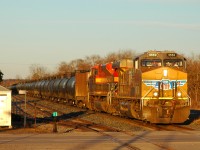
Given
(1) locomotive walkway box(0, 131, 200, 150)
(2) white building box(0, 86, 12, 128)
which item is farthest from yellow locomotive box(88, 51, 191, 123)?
(2) white building box(0, 86, 12, 128)

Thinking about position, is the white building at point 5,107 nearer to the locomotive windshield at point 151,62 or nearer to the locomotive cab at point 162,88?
the locomotive cab at point 162,88

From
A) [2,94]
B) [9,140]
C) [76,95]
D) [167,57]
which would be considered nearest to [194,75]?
[76,95]

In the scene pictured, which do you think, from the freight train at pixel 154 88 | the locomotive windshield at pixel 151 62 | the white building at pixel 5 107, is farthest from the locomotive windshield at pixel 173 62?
the white building at pixel 5 107

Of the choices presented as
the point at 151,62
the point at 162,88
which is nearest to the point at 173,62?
the point at 151,62

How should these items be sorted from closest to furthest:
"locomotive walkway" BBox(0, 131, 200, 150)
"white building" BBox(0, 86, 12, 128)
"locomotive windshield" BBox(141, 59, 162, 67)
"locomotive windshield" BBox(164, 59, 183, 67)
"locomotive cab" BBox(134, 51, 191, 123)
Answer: "locomotive walkway" BBox(0, 131, 200, 150), "white building" BBox(0, 86, 12, 128), "locomotive cab" BBox(134, 51, 191, 123), "locomotive windshield" BBox(141, 59, 162, 67), "locomotive windshield" BBox(164, 59, 183, 67)

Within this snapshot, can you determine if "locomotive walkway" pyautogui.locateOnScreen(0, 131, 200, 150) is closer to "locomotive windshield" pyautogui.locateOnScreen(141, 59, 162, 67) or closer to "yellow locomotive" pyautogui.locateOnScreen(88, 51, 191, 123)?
"yellow locomotive" pyautogui.locateOnScreen(88, 51, 191, 123)

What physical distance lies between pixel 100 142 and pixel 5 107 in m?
8.18

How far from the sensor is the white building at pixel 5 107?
22.0 metres

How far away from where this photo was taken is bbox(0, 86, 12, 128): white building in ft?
72.2

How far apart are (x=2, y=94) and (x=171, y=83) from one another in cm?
864

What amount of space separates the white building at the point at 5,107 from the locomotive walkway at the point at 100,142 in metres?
4.15

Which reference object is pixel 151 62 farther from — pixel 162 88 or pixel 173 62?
pixel 162 88

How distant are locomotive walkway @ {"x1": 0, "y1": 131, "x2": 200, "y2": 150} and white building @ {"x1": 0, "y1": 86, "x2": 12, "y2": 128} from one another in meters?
4.15

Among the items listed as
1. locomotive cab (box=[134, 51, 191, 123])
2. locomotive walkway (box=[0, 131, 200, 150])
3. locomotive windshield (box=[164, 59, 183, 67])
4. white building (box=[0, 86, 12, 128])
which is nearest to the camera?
locomotive walkway (box=[0, 131, 200, 150])
